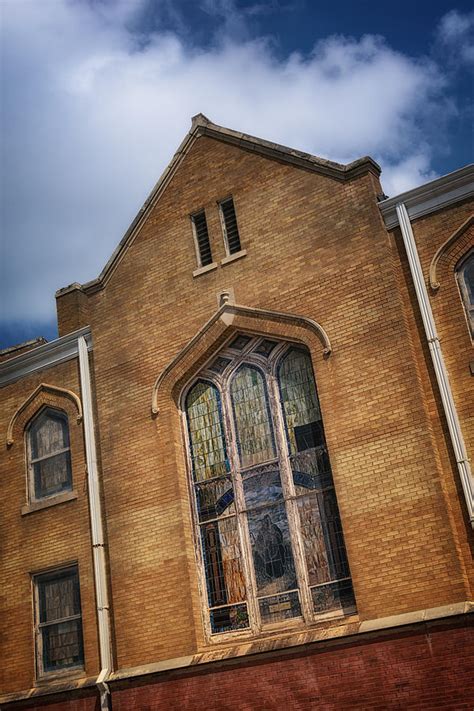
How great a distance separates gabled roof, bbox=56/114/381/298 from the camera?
15.3 metres

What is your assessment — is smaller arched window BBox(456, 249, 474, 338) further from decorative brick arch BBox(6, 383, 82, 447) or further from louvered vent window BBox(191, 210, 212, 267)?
decorative brick arch BBox(6, 383, 82, 447)

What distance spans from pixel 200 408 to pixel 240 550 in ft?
9.16

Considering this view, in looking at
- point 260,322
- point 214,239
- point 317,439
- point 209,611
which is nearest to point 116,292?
point 214,239

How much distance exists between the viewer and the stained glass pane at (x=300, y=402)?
47.8 feet

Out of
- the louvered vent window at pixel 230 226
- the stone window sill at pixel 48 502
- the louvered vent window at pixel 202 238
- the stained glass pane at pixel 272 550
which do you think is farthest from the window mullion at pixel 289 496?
the stone window sill at pixel 48 502

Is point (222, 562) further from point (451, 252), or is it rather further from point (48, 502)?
point (451, 252)

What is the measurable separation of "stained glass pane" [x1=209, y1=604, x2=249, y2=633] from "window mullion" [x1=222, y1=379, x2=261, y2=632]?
0.46ft

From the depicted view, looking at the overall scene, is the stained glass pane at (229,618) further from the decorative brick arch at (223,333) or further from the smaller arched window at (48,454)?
the smaller arched window at (48,454)

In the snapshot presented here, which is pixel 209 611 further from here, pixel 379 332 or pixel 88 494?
pixel 379 332

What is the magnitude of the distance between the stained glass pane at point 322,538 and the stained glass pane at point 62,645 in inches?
190

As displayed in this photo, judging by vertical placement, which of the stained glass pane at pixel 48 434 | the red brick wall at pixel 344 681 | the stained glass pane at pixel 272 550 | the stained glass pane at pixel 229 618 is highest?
the stained glass pane at pixel 48 434

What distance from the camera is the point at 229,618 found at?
1429 cm

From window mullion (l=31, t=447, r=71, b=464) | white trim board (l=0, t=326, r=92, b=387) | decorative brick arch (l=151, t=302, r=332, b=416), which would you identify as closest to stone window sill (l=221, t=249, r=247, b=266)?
decorative brick arch (l=151, t=302, r=332, b=416)

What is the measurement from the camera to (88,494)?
16.3m
